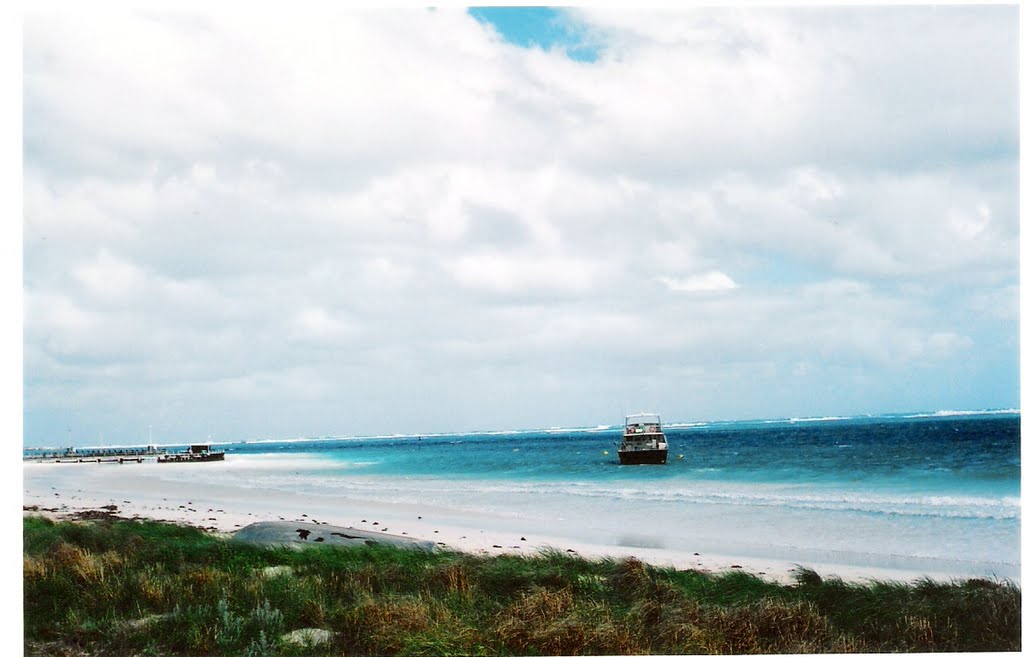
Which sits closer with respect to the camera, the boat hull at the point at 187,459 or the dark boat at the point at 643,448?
the dark boat at the point at 643,448

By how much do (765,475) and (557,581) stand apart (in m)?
29.8

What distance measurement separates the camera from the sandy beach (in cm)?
1259

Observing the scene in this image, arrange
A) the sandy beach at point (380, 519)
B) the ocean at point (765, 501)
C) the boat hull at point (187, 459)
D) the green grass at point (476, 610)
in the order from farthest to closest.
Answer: the boat hull at point (187, 459) < the ocean at point (765, 501) < the sandy beach at point (380, 519) < the green grass at point (476, 610)

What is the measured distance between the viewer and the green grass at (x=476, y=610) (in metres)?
7.18

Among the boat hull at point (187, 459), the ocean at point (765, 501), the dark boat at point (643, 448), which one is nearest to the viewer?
the ocean at point (765, 501)

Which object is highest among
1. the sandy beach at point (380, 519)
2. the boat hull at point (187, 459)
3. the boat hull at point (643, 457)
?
the sandy beach at point (380, 519)

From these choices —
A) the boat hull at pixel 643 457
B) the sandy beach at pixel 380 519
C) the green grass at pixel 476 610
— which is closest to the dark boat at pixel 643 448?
the boat hull at pixel 643 457

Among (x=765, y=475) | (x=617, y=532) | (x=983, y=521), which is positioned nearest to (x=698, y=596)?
(x=617, y=532)

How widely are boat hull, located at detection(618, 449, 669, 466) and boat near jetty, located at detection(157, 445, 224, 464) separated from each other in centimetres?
3903

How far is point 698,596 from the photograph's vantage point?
887cm

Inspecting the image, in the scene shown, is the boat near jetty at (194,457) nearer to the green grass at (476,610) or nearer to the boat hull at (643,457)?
the boat hull at (643,457)

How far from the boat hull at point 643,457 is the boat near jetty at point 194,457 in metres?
39.0

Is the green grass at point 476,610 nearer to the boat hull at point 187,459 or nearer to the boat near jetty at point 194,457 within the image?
the boat hull at point 187,459

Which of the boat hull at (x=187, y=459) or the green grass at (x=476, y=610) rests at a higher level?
the green grass at (x=476, y=610)
